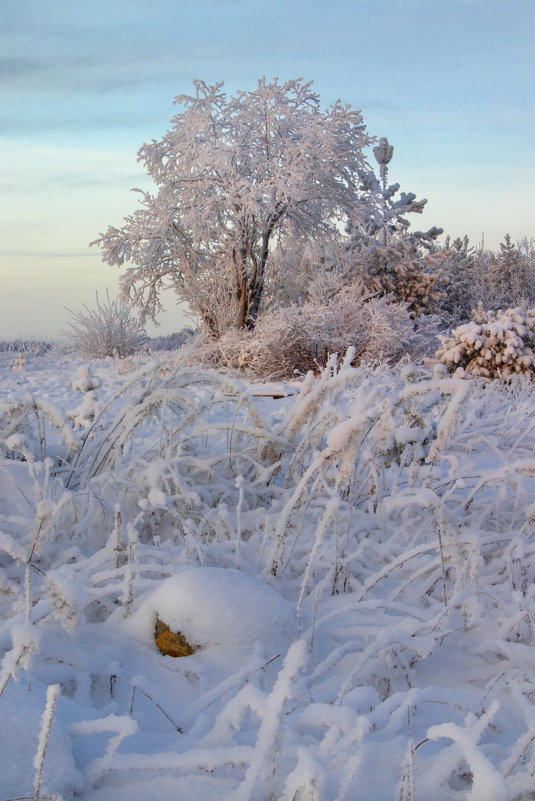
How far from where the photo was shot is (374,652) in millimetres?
1154

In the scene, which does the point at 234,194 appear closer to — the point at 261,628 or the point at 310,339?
the point at 310,339

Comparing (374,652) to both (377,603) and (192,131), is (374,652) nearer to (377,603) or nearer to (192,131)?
(377,603)

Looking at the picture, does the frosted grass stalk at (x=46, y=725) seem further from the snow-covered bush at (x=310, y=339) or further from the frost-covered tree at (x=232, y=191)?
the frost-covered tree at (x=232, y=191)

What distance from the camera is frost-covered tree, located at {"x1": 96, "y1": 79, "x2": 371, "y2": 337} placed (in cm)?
1014

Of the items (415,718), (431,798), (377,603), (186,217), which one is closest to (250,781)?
(431,798)

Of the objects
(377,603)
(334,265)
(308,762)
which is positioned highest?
(334,265)

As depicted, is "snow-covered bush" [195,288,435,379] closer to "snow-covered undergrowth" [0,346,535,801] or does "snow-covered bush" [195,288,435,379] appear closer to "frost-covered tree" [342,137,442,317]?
"frost-covered tree" [342,137,442,317]

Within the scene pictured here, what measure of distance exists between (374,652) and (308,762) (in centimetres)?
54

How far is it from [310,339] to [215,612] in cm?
719

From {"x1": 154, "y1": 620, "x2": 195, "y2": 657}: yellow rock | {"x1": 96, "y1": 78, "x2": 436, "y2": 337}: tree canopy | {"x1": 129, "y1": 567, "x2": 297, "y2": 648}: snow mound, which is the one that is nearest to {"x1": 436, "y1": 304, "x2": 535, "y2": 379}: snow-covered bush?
{"x1": 96, "y1": 78, "x2": 436, "y2": 337}: tree canopy

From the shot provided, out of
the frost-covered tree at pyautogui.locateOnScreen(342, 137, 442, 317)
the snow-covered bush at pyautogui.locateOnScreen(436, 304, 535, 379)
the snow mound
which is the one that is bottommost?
the snow mound

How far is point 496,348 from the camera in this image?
739 centimetres

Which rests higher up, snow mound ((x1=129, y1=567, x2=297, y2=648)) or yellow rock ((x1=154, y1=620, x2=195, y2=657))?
snow mound ((x1=129, y1=567, x2=297, y2=648))

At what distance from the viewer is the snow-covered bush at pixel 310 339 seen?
324 inches
